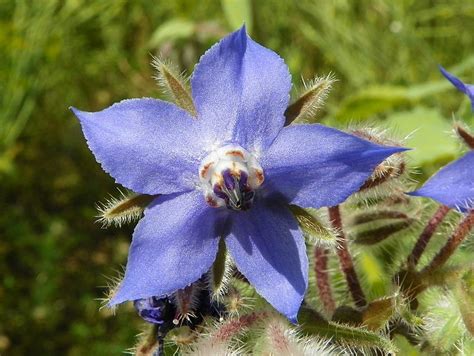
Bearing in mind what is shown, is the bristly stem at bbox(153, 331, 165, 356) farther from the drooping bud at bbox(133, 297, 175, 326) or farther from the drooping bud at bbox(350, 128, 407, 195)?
the drooping bud at bbox(350, 128, 407, 195)

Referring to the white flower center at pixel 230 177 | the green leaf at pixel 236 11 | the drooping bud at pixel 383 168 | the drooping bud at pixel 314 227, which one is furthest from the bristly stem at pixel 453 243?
the green leaf at pixel 236 11

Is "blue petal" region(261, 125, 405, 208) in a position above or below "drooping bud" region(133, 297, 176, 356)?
above

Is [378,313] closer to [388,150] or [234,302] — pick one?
[234,302]

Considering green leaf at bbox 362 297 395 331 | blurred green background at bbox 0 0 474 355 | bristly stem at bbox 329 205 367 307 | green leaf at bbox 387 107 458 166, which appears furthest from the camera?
blurred green background at bbox 0 0 474 355

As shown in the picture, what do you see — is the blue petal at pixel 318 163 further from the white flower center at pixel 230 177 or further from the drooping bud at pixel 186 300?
the drooping bud at pixel 186 300

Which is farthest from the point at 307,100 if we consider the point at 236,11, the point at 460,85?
the point at 236,11

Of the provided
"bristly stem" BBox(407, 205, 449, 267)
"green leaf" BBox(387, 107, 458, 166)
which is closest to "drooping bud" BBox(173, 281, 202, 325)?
"bristly stem" BBox(407, 205, 449, 267)
